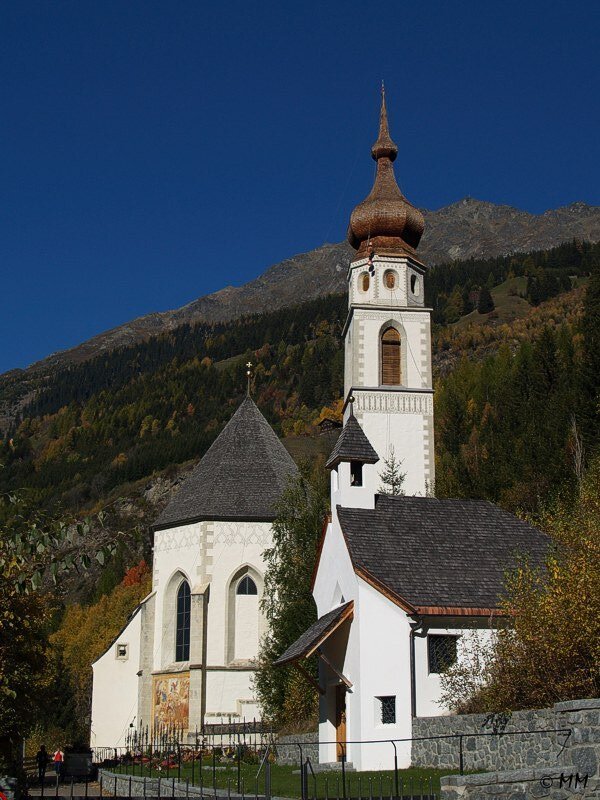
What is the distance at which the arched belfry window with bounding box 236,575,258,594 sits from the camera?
119ft

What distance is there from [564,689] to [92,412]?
176514 mm

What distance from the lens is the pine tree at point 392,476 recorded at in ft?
130

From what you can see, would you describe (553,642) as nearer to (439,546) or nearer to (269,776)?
(269,776)

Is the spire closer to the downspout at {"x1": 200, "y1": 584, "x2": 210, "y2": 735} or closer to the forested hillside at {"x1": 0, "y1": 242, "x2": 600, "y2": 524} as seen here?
the downspout at {"x1": 200, "y1": 584, "x2": 210, "y2": 735}

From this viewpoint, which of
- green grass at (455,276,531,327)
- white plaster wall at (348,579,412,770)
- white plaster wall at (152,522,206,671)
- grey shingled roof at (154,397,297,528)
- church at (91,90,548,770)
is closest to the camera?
white plaster wall at (348,579,412,770)

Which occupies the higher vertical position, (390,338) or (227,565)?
(390,338)

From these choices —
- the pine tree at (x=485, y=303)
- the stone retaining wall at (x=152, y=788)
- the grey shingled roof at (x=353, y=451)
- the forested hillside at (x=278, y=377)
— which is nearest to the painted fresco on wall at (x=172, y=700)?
the stone retaining wall at (x=152, y=788)

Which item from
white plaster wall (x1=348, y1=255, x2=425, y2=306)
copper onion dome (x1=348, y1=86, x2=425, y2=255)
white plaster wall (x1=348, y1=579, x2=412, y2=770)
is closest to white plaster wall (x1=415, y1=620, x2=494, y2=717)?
white plaster wall (x1=348, y1=579, x2=412, y2=770)

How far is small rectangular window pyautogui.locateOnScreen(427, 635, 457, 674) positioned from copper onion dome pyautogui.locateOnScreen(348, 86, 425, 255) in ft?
81.6

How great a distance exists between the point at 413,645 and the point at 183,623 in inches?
597

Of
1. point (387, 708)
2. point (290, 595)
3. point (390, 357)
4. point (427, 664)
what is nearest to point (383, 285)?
point (390, 357)

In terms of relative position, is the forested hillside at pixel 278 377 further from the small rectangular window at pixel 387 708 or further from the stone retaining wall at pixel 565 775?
the stone retaining wall at pixel 565 775

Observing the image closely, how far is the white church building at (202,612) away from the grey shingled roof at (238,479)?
5cm

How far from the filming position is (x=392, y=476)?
40188 mm
